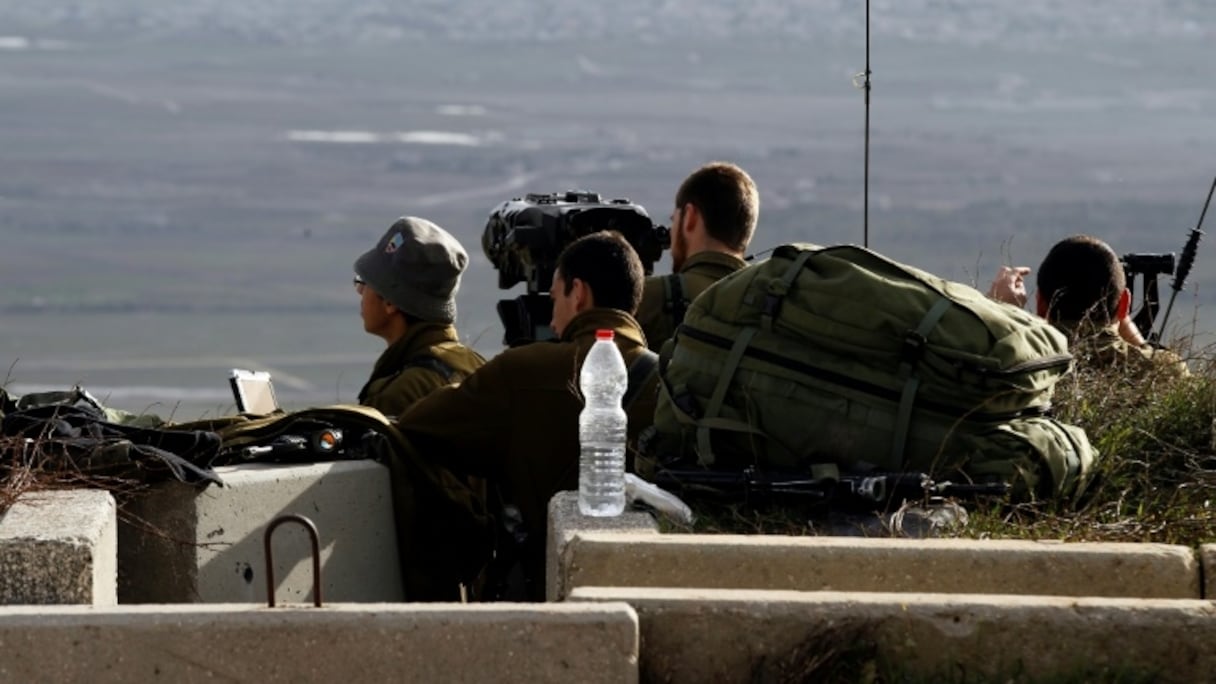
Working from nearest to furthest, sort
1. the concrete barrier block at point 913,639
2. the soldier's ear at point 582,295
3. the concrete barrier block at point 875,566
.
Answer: the concrete barrier block at point 913,639 < the concrete barrier block at point 875,566 < the soldier's ear at point 582,295

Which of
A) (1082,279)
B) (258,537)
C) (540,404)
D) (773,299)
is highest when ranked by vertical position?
(773,299)

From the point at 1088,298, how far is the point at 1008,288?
0.73ft

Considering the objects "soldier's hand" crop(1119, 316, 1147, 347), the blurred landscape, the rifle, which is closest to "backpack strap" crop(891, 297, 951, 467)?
the rifle

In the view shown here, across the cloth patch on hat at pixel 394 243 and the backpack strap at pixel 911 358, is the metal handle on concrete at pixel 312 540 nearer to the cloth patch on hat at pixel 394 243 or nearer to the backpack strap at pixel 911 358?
the backpack strap at pixel 911 358

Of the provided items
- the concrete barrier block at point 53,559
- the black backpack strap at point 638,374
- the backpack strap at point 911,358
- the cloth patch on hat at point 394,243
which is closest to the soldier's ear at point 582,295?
the black backpack strap at point 638,374

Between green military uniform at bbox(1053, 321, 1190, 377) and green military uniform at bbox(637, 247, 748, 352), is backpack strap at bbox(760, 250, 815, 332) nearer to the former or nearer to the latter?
green military uniform at bbox(637, 247, 748, 352)

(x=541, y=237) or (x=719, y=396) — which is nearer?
(x=719, y=396)

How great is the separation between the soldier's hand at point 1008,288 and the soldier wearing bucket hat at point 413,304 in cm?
144

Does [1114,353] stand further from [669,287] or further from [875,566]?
[875,566]

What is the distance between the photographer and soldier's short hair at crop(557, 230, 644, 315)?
613cm

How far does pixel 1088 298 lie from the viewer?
7.09 m

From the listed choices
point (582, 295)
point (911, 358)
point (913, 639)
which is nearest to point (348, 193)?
point (582, 295)

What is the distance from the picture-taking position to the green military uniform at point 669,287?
22.2 ft

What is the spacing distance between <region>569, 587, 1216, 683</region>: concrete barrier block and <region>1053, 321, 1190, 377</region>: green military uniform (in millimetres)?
2438
